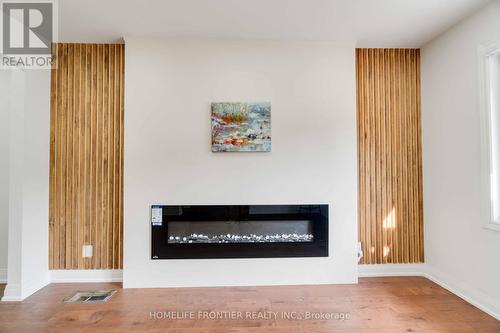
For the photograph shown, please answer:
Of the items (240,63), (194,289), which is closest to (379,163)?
(240,63)

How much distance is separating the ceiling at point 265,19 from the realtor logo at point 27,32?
13 centimetres

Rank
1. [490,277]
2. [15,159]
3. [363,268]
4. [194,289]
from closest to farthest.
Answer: [490,277] < [15,159] < [194,289] < [363,268]

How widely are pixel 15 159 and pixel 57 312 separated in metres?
1.59

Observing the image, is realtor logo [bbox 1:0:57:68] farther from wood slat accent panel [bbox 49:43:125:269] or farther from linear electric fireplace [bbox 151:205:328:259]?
linear electric fireplace [bbox 151:205:328:259]

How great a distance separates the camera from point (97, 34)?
3.21m

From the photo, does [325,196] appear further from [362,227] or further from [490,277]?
[490,277]

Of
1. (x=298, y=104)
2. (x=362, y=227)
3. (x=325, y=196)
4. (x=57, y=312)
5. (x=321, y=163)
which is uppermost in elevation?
(x=298, y=104)

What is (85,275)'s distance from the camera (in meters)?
3.38

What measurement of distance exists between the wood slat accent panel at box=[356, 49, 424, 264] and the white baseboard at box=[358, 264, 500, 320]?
0.08m

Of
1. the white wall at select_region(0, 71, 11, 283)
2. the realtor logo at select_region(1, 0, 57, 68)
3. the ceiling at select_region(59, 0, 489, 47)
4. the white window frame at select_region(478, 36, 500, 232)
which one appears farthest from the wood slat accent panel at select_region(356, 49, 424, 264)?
the white wall at select_region(0, 71, 11, 283)

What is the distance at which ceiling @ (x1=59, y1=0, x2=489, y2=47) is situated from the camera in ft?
8.63

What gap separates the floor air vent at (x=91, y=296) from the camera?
289 centimetres

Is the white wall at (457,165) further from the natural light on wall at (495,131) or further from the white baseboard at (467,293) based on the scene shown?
the natural light on wall at (495,131)

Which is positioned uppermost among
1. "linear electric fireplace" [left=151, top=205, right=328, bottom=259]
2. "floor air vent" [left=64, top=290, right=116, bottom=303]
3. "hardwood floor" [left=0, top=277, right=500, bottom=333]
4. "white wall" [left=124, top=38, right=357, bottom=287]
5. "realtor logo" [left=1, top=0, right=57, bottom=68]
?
"realtor logo" [left=1, top=0, right=57, bottom=68]
